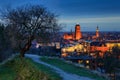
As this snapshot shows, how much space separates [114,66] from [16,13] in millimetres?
25276

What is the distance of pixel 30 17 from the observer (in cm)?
2556

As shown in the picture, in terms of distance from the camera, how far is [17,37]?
2578 cm

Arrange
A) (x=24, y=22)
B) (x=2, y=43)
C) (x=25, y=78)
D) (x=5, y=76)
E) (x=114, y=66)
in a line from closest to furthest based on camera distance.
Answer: (x=25, y=78) → (x=5, y=76) → (x=24, y=22) → (x=2, y=43) → (x=114, y=66)

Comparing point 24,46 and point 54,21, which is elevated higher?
point 54,21

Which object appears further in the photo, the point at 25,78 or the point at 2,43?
the point at 2,43

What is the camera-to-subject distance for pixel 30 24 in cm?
2569

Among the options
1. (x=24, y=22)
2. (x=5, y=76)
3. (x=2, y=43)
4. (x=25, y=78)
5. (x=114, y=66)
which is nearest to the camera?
(x=25, y=78)

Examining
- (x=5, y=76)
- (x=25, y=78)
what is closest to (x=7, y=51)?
(x=5, y=76)

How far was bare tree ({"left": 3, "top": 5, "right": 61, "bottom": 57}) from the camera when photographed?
2558 cm

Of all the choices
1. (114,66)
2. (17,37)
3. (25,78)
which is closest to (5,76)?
(25,78)

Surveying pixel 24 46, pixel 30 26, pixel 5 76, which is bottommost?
pixel 5 76

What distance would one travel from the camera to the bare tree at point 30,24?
25.6 metres

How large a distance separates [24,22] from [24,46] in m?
2.28

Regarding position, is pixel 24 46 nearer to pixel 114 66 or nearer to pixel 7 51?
pixel 7 51
